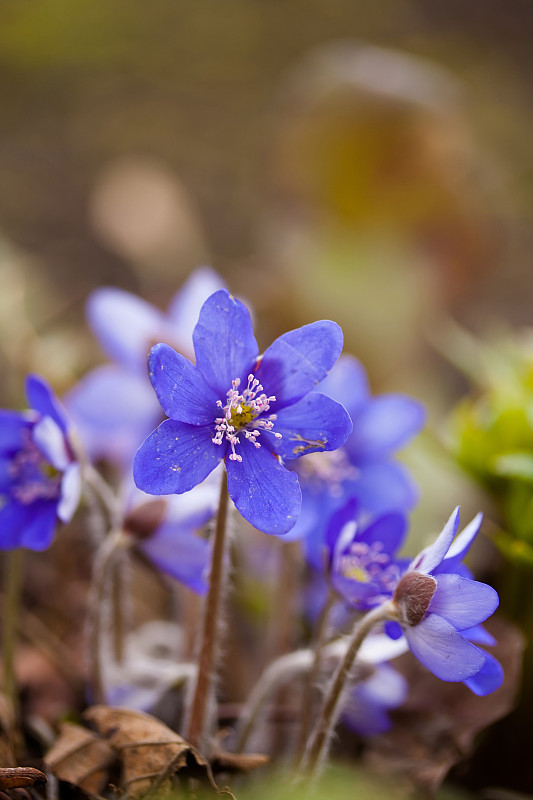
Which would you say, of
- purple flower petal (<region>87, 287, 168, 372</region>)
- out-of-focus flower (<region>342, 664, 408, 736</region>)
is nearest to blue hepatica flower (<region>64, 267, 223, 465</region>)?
purple flower petal (<region>87, 287, 168, 372</region>)

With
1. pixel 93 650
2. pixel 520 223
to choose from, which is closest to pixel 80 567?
pixel 93 650

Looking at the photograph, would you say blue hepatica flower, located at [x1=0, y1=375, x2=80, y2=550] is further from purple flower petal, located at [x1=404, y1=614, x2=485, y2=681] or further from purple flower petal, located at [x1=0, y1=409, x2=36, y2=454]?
purple flower petal, located at [x1=404, y1=614, x2=485, y2=681]

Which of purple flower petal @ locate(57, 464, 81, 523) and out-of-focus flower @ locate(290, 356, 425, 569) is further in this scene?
out-of-focus flower @ locate(290, 356, 425, 569)

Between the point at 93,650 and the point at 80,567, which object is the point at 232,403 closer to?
the point at 93,650

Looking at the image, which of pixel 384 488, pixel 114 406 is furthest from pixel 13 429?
pixel 384 488

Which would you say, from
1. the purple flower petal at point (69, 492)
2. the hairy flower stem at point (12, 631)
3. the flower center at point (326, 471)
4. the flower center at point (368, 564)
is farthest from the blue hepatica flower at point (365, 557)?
the hairy flower stem at point (12, 631)

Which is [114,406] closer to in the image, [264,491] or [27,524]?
[27,524]
